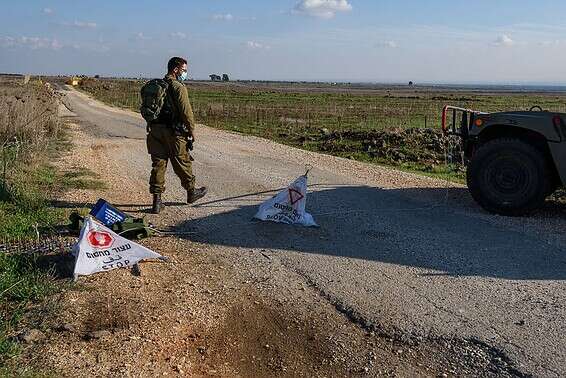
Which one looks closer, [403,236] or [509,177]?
[403,236]

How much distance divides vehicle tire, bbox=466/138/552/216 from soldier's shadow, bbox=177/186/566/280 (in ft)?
0.83

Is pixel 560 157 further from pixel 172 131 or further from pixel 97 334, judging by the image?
pixel 97 334

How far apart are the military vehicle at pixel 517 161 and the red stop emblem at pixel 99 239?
527cm

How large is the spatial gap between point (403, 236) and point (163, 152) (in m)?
3.33

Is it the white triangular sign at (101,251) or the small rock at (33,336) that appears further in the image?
the white triangular sign at (101,251)

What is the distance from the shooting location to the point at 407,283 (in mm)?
5488

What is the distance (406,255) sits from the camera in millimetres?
6324

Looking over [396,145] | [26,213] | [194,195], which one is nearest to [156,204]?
[194,195]

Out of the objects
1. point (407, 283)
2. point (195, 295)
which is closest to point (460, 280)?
point (407, 283)

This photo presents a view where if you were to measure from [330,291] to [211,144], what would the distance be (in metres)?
11.7

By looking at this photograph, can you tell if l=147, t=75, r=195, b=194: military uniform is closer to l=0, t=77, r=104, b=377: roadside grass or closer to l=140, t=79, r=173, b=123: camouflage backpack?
l=140, t=79, r=173, b=123: camouflage backpack

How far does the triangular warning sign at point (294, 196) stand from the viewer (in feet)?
24.3

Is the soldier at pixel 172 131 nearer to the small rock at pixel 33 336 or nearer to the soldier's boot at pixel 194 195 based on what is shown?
the soldier's boot at pixel 194 195

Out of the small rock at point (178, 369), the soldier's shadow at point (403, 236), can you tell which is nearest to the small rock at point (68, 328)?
the small rock at point (178, 369)
